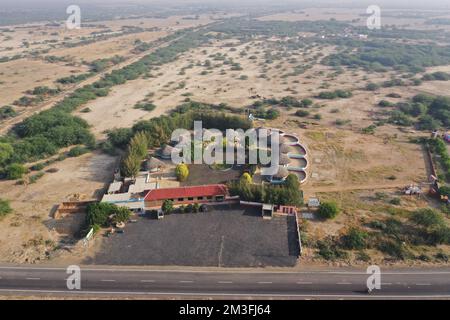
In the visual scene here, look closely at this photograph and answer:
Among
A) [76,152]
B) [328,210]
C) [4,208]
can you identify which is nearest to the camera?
[328,210]

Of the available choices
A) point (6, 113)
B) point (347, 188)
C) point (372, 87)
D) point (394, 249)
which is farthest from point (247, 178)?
point (372, 87)

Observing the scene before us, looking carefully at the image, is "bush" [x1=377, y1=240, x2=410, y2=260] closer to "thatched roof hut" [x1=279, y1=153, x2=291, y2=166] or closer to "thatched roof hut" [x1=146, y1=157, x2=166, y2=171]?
"thatched roof hut" [x1=279, y1=153, x2=291, y2=166]

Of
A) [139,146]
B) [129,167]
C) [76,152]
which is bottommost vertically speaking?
[129,167]

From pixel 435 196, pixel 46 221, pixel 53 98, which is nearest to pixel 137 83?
pixel 53 98

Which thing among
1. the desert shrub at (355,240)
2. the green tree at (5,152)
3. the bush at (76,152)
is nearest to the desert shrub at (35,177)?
the green tree at (5,152)

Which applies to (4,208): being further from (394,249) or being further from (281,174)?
(394,249)

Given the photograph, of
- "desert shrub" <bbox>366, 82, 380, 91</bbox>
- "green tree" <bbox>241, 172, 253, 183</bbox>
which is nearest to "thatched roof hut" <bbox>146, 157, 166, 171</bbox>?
"green tree" <bbox>241, 172, 253, 183</bbox>

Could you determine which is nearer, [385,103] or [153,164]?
[153,164]
